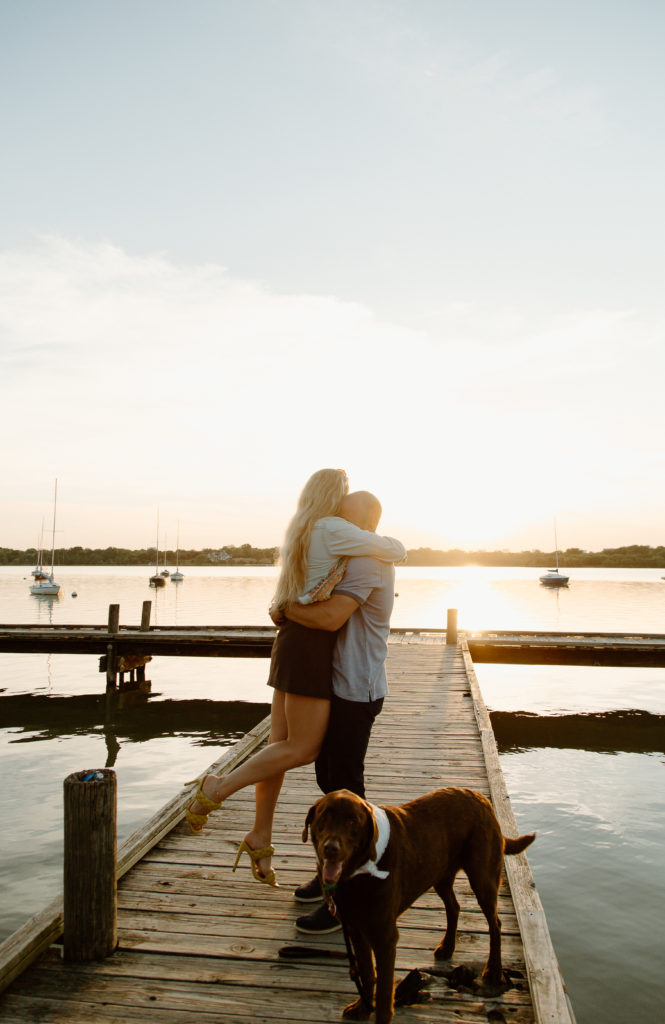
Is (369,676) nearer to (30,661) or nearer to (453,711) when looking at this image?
(453,711)

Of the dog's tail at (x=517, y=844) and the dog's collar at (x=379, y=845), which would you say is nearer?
the dog's collar at (x=379, y=845)

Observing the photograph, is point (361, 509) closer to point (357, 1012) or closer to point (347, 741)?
point (347, 741)

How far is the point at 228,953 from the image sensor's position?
3.29 metres

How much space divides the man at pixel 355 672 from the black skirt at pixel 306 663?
0.18 ft

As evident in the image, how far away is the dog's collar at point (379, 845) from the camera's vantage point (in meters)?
2.56

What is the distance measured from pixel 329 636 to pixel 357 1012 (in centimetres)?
153

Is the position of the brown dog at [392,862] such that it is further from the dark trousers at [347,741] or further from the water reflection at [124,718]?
the water reflection at [124,718]

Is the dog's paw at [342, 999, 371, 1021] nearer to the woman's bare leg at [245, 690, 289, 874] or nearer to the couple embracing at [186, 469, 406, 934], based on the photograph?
the couple embracing at [186, 469, 406, 934]

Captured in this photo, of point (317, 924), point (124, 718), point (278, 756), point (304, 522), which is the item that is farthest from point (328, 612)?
point (124, 718)

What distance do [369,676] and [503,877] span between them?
1.71 metres

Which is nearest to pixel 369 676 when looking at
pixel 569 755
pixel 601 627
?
pixel 569 755

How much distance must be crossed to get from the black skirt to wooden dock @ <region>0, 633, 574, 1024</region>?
1.23m

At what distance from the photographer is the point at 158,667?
23.1 m

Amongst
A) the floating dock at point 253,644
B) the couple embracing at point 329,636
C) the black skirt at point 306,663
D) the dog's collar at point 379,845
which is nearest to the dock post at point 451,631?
the floating dock at point 253,644
